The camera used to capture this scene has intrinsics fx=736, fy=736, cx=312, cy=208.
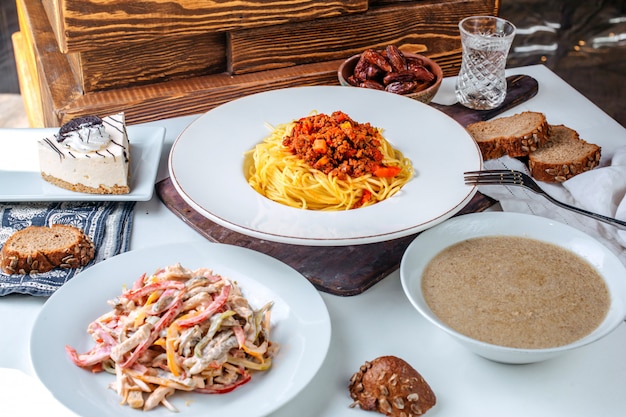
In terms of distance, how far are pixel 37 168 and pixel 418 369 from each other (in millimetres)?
1117

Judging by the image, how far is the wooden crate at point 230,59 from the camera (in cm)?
234

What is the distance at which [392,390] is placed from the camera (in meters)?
1.24

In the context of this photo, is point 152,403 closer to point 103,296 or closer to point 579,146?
point 103,296

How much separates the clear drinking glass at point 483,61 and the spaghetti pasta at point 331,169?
23.4 inches

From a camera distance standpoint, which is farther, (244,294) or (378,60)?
(378,60)

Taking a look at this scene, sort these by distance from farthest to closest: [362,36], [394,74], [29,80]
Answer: [29,80], [362,36], [394,74]

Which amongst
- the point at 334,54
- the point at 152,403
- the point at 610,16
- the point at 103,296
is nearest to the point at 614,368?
the point at 152,403

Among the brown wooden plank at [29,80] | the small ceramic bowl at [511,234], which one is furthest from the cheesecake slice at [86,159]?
the brown wooden plank at [29,80]

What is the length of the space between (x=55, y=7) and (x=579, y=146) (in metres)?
1.57

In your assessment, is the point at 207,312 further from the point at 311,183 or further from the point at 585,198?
the point at 585,198

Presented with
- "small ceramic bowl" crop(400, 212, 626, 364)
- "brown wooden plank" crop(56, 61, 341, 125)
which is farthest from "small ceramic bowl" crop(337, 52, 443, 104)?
"small ceramic bowl" crop(400, 212, 626, 364)

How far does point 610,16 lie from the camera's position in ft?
19.0

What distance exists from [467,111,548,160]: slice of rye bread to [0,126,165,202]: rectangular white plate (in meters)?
0.86

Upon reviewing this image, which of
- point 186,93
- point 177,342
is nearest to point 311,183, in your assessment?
point 177,342
